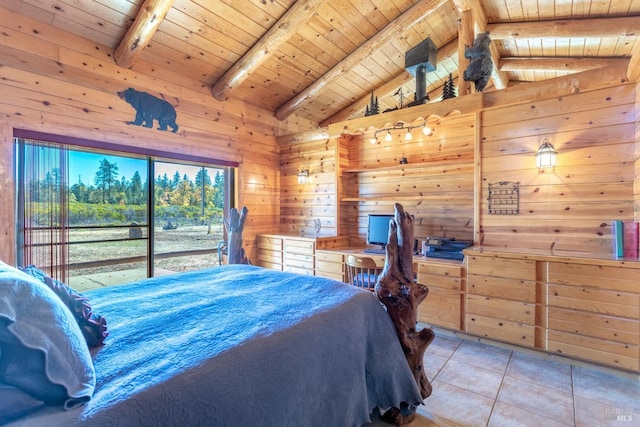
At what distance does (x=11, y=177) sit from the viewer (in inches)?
103

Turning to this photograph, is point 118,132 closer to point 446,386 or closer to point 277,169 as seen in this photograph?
point 277,169

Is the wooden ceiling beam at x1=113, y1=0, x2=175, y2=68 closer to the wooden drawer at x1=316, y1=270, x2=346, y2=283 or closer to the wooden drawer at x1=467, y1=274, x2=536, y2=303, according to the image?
the wooden drawer at x1=316, y1=270, x2=346, y2=283

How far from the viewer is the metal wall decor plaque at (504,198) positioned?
10.1ft

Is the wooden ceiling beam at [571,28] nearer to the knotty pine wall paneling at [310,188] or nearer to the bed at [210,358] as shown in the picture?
the knotty pine wall paneling at [310,188]

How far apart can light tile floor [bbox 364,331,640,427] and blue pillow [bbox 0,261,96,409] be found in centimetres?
162

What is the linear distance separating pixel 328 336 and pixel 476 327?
84.0 inches

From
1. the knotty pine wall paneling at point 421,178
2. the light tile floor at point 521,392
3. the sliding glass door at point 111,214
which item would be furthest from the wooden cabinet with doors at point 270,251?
the light tile floor at point 521,392

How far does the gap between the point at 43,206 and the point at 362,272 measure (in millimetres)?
3022

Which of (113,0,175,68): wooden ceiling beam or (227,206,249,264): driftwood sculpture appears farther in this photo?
(227,206,249,264): driftwood sculpture

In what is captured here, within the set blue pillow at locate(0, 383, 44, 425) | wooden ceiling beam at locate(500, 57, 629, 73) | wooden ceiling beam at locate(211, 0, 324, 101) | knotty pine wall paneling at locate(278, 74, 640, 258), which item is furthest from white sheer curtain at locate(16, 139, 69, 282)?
wooden ceiling beam at locate(500, 57, 629, 73)

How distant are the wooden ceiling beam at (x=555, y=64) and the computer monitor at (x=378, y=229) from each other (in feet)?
9.57

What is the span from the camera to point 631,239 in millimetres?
2480

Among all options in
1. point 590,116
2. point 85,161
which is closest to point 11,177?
point 85,161

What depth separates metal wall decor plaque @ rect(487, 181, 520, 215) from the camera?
307cm
